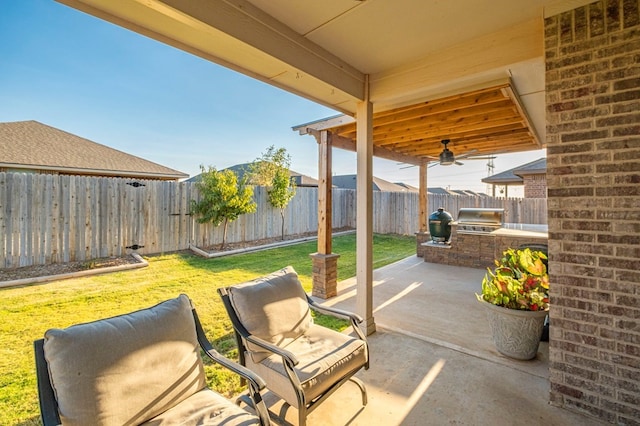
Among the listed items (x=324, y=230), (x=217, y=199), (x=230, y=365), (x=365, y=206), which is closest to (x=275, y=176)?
(x=217, y=199)

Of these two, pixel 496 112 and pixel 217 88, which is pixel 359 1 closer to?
pixel 496 112

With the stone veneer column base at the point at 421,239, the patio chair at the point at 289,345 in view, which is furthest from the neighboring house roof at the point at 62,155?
the patio chair at the point at 289,345

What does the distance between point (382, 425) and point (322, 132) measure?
12.3 feet

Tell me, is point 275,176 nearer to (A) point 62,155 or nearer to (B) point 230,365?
(A) point 62,155

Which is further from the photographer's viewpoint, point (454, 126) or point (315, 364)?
point (454, 126)

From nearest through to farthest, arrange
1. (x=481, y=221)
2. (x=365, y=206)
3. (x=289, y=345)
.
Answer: (x=289, y=345) < (x=365, y=206) < (x=481, y=221)

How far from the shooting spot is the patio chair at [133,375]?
4.07 ft

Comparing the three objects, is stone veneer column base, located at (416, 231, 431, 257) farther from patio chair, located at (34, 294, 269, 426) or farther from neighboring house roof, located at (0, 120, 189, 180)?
neighboring house roof, located at (0, 120, 189, 180)

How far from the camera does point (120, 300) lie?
407 centimetres

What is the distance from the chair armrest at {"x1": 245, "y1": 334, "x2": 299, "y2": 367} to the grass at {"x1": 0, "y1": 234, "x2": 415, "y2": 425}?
2.26ft

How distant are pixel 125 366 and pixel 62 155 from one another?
9.42 metres

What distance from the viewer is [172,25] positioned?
1917 millimetres

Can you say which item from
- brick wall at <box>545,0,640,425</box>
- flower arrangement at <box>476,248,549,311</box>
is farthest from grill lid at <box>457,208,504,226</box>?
brick wall at <box>545,0,640,425</box>

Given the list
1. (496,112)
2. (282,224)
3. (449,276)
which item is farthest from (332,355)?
(282,224)
